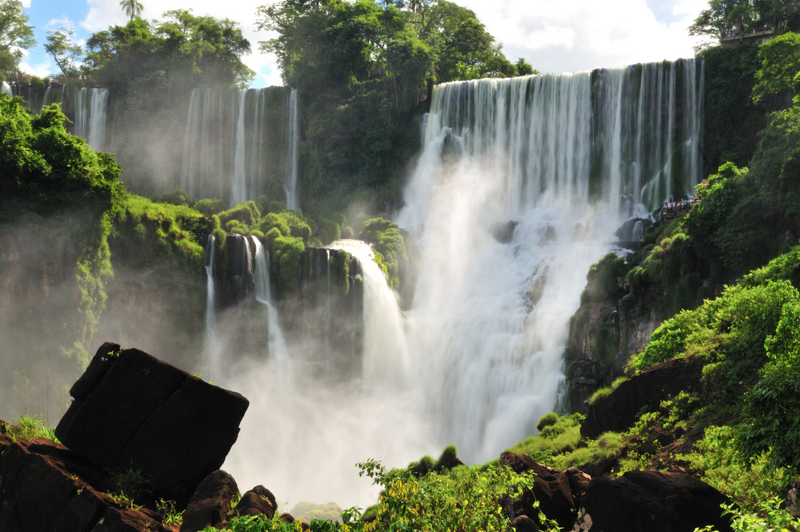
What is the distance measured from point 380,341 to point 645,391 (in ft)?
56.7

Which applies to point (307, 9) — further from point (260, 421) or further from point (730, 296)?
point (730, 296)

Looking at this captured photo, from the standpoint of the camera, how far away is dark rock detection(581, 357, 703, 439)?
1266cm

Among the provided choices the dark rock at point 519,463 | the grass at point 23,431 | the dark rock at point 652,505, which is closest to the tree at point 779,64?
the dark rock at point 519,463

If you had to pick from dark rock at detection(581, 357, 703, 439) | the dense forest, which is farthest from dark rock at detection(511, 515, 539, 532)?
dark rock at detection(581, 357, 703, 439)

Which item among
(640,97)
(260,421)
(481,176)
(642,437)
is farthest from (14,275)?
(640,97)

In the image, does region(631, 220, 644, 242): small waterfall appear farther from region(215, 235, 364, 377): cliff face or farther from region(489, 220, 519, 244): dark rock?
region(215, 235, 364, 377): cliff face

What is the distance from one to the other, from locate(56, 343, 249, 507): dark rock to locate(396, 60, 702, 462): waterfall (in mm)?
16404

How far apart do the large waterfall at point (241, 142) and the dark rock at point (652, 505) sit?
36.5 m

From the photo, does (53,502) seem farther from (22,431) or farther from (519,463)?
(519,463)

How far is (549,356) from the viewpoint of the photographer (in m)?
25.1

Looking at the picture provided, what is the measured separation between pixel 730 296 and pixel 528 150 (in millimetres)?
23759

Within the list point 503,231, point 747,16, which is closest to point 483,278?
point 503,231

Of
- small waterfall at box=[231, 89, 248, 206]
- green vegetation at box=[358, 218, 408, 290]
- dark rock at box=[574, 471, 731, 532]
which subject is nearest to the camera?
dark rock at box=[574, 471, 731, 532]

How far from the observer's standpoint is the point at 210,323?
26.6 meters
